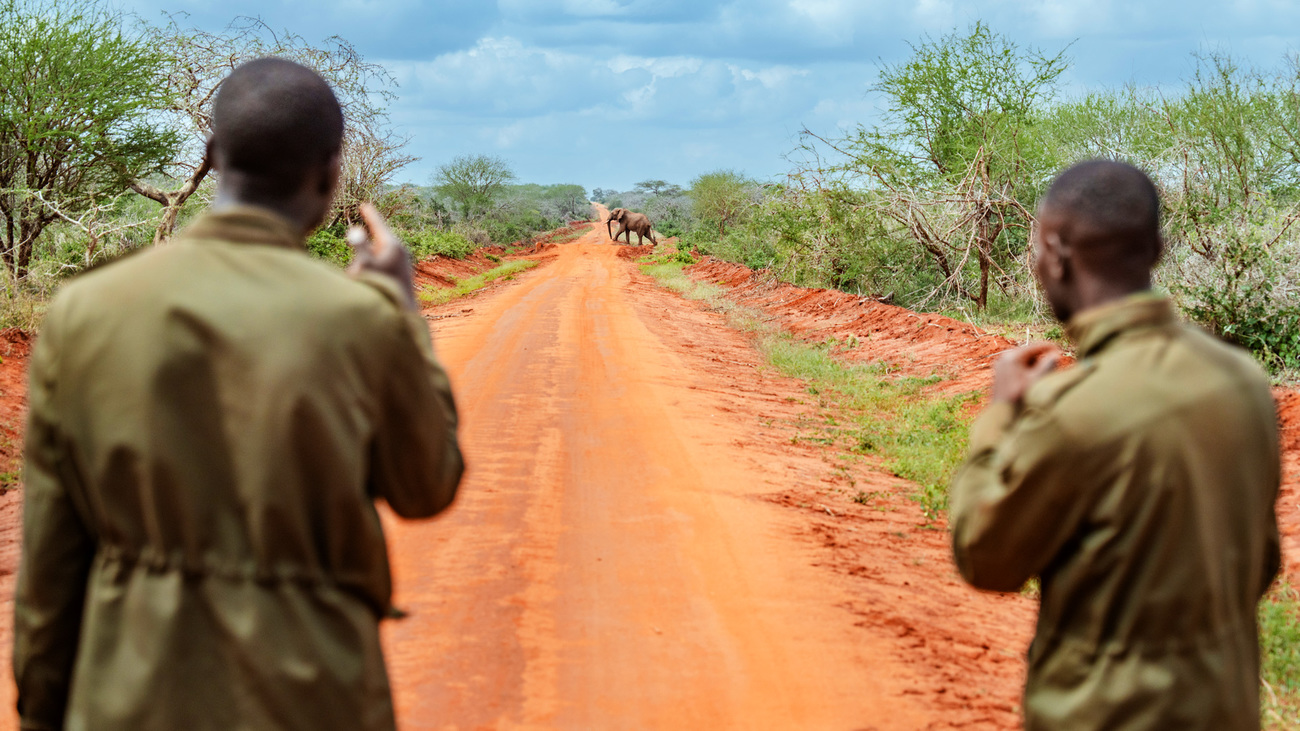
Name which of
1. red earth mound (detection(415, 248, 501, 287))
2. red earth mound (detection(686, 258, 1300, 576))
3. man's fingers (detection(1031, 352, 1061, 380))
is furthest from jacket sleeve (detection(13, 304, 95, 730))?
red earth mound (detection(415, 248, 501, 287))

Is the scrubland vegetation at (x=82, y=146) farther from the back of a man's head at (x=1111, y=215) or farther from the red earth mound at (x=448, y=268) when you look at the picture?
the back of a man's head at (x=1111, y=215)

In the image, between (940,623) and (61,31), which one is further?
(61,31)

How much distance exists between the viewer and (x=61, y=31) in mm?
14523

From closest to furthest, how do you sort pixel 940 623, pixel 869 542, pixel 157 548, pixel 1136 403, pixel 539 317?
1. pixel 157 548
2. pixel 1136 403
3. pixel 940 623
4. pixel 869 542
5. pixel 539 317

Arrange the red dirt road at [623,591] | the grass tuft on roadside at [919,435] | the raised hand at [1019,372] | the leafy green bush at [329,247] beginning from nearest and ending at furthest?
the raised hand at [1019,372], the red dirt road at [623,591], the grass tuft on roadside at [919,435], the leafy green bush at [329,247]

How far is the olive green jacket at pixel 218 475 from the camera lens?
1.58 meters

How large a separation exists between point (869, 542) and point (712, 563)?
3.75 feet

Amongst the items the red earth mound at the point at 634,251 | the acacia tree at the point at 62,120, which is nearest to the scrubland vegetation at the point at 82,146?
the acacia tree at the point at 62,120

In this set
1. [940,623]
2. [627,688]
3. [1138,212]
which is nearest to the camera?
[1138,212]

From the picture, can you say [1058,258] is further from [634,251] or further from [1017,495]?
[634,251]

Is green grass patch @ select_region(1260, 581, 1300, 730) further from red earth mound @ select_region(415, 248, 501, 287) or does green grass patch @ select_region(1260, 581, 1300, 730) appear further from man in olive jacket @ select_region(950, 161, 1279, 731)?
red earth mound @ select_region(415, 248, 501, 287)

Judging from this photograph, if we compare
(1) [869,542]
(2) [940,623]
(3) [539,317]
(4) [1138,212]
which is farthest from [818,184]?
(4) [1138,212]

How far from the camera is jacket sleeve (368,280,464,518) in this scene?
1694mm

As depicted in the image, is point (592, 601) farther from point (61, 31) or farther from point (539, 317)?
point (61, 31)
